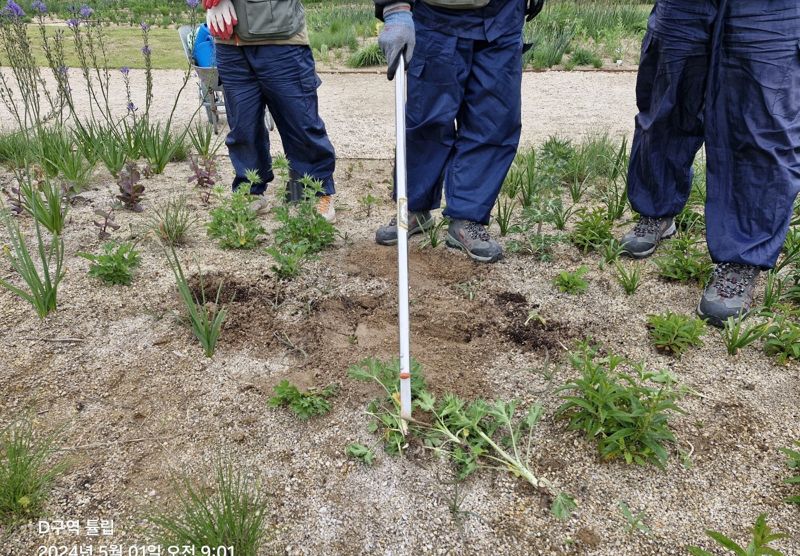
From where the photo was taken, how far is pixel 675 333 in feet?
7.39

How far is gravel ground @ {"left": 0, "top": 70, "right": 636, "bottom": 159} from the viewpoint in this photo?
5.03 m

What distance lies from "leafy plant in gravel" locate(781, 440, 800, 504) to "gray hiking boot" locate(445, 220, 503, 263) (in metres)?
1.44

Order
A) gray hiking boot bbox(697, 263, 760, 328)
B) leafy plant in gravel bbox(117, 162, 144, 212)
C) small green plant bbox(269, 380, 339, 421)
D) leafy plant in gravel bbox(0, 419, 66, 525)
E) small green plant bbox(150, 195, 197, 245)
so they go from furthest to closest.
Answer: leafy plant in gravel bbox(117, 162, 144, 212), small green plant bbox(150, 195, 197, 245), gray hiking boot bbox(697, 263, 760, 328), small green plant bbox(269, 380, 339, 421), leafy plant in gravel bbox(0, 419, 66, 525)

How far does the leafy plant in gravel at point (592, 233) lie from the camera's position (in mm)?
2996

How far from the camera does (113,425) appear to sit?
1950 millimetres

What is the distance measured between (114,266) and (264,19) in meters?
1.30

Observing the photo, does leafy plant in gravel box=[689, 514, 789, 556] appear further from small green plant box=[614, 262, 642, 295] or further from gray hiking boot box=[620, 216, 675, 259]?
gray hiking boot box=[620, 216, 675, 259]

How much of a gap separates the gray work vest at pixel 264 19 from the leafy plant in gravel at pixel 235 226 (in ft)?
2.34

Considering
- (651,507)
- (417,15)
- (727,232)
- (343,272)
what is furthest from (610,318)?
(417,15)

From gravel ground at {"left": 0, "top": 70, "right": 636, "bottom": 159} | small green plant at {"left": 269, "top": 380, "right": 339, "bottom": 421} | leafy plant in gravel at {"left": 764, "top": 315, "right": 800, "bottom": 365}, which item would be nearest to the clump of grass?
gravel ground at {"left": 0, "top": 70, "right": 636, "bottom": 159}

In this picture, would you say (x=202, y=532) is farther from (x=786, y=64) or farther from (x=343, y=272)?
(x=786, y=64)

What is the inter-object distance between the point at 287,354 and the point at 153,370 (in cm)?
46

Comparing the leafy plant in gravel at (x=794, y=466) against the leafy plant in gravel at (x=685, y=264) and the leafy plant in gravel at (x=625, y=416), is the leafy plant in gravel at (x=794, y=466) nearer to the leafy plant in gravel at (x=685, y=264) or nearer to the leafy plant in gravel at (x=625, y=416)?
the leafy plant in gravel at (x=625, y=416)

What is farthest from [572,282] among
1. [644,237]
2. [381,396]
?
[381,396]
